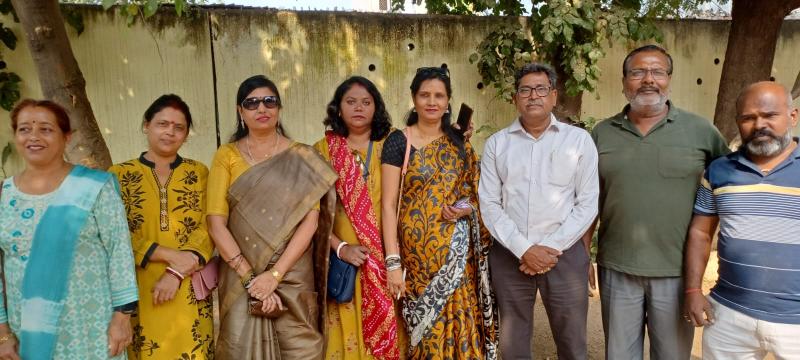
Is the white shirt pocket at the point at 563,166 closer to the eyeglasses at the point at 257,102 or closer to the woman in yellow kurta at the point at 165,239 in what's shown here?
the eyeglasses at the point at 257,102

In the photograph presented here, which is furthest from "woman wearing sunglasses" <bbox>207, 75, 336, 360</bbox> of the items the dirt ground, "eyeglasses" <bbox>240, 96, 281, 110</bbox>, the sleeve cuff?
the dirt ground

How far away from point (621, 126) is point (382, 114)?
1.21m

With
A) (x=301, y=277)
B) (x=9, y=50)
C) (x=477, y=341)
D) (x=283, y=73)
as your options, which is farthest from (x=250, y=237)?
(x=9, y=50)

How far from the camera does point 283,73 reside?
197 inches

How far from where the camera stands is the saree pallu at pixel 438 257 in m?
2.61

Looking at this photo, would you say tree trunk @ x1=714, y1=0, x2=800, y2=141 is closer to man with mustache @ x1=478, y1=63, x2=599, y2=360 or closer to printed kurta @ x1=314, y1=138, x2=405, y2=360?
man with mustache @ x1=478, y1=63, x2=599, y2=360

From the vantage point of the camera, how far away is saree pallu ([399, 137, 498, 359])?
2.61 metres

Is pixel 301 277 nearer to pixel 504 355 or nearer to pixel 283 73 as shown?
pixel 504 355

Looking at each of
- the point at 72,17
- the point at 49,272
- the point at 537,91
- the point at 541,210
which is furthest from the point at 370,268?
the point at 72,17

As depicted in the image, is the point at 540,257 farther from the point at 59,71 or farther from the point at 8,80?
the point at 8,80

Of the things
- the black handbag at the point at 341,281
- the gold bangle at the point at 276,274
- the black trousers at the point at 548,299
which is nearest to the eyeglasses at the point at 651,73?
the black trousers at the point at 548,299

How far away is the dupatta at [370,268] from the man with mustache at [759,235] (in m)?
1.46

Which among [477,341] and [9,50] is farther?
[9,50]

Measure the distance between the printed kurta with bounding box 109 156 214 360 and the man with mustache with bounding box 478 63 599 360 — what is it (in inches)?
56.2
